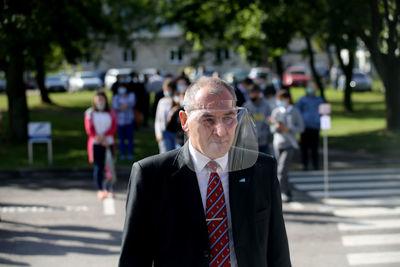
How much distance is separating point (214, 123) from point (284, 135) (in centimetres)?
839

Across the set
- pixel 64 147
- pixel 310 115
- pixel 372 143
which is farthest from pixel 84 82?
pixel 310 115

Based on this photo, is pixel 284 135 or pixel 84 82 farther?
pixel 84 82

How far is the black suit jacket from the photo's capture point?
310 centimetres

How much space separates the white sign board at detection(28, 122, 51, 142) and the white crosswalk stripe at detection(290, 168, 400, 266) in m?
5.90

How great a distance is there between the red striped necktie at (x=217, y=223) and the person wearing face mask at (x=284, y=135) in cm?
816

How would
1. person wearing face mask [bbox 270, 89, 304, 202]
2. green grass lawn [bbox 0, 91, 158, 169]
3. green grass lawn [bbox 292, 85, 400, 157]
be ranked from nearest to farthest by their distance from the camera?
1. person wearing face mask [bbox 270, 89, 304, 202]
2. green grass lawn [bbox 0, 91, 158, 169]
3. green grass lawn [bbox 292, 85, 400, 157]

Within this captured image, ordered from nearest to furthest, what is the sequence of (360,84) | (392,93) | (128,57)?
(392,93), (360,84), (128,57)

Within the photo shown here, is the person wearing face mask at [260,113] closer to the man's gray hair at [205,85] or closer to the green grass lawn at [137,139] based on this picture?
the green grass lawn at [137,139]

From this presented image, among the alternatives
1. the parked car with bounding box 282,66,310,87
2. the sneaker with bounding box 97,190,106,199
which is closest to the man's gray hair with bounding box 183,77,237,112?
the sneaker with bounding box 97,190,106,199

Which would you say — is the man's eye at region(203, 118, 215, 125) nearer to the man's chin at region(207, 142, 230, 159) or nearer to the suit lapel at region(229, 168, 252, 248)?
the man's chin at region(207, 142, 230, 159)

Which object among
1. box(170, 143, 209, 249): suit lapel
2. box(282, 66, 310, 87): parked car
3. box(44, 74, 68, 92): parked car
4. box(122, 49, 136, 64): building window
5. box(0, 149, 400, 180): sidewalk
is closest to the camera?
box(170, 143, 209, 249): suit lapel

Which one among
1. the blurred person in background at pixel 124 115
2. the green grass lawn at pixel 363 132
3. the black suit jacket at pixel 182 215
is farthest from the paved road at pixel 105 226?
the green grass lawn at pixel 363 132

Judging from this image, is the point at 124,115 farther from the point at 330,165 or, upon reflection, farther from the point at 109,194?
the point at 330,165

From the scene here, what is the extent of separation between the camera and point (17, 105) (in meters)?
18.6
